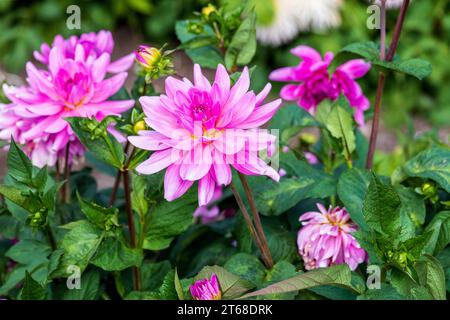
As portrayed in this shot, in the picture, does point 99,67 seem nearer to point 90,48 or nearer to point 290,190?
point 90,48

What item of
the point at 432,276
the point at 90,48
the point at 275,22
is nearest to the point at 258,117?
the point at 432,276

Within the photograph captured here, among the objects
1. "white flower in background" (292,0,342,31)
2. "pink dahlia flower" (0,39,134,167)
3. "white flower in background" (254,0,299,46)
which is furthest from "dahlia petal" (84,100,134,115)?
"white flower in background" (292,0,342,31)

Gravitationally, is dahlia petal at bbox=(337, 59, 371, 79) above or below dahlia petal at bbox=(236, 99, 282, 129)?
above

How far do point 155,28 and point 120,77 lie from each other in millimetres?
2616

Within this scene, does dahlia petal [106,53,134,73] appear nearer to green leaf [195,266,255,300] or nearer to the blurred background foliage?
green leaf [195,266,255,300]

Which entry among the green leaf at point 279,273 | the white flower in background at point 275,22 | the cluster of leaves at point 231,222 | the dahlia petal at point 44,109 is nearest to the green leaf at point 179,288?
the cluster of leaves at point 231,222

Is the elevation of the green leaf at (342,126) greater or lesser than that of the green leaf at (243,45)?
lesser

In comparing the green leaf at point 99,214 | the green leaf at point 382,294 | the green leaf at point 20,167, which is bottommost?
the green leaf at point 382,294

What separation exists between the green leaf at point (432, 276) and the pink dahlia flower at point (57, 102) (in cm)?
43

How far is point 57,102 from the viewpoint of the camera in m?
1.01

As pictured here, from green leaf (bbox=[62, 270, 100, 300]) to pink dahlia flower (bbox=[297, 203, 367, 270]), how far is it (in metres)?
0.27

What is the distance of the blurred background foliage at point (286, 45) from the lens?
3338 millimetres

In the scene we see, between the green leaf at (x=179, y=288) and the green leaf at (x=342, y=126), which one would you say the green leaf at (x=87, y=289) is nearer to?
the green leaf at (x=179, y=288)

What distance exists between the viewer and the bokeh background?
131 inches
